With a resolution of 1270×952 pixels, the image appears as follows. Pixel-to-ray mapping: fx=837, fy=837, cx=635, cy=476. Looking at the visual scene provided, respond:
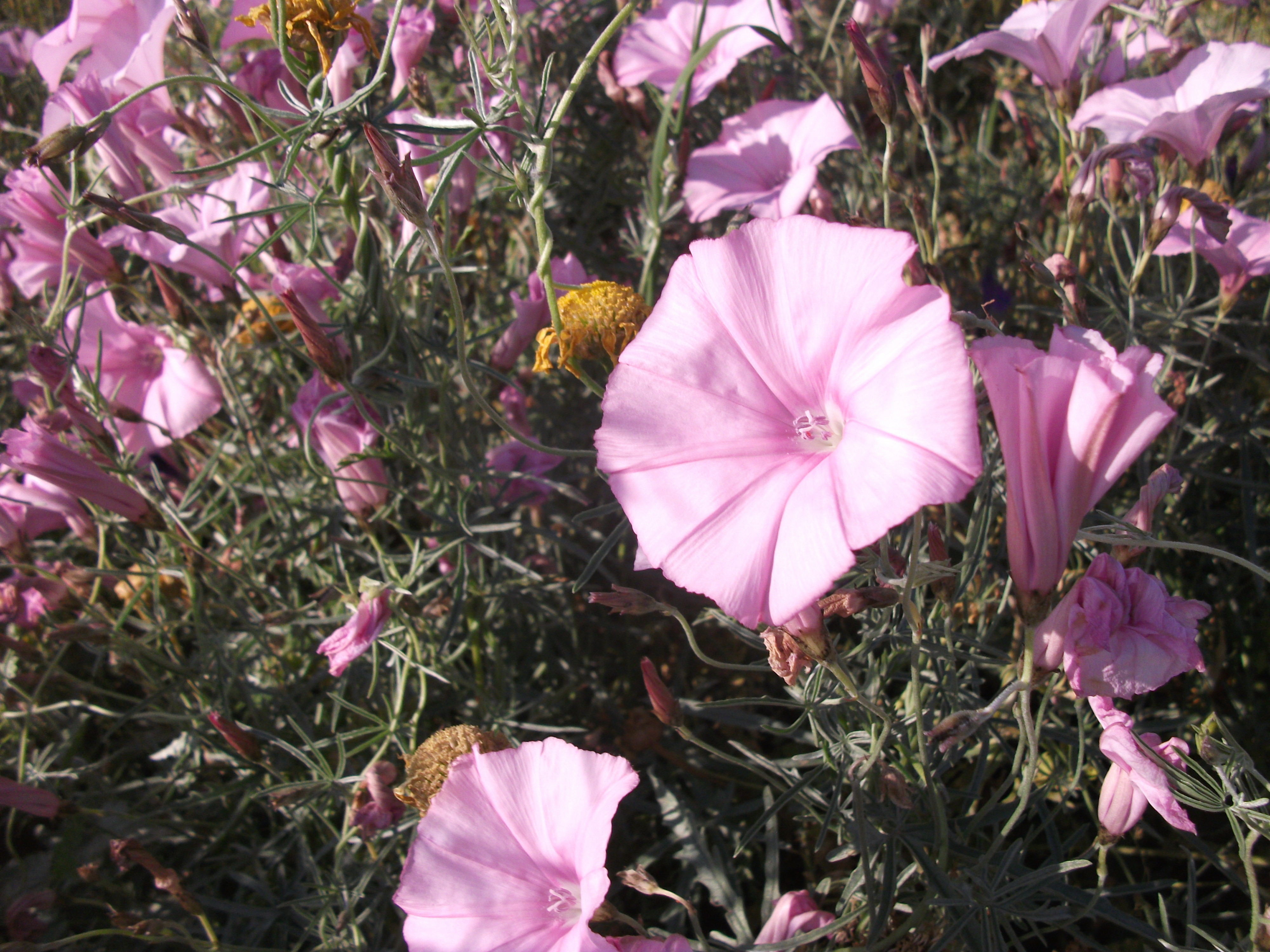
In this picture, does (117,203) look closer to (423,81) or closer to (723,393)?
(423,81)

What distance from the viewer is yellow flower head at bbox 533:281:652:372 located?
38.2 inches

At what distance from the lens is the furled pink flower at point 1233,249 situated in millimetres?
1312

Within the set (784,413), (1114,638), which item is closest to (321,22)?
(784,413)

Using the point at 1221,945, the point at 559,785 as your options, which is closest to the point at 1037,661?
the point at 1221,945

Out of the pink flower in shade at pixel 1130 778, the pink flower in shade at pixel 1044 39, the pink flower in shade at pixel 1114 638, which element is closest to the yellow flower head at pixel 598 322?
the pink flower in shade at pixel 1114 638

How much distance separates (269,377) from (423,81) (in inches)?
36.8

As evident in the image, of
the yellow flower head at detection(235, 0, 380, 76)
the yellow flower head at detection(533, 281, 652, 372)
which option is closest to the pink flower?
the yellow flower head at detection(533, 281, 652, 372)

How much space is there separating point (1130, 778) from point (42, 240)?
6.32 ft

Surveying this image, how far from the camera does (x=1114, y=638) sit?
0.84 metres

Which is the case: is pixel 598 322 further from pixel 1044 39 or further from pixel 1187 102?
pixel 1187 102

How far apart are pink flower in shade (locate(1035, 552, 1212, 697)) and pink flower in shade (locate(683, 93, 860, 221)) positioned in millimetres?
874

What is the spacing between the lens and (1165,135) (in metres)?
1.27

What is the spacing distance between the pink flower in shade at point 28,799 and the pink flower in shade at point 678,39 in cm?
163

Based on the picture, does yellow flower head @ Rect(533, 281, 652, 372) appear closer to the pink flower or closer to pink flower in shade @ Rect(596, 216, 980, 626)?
pink flower in shade @ Rect(596, 216, 980, 626)
